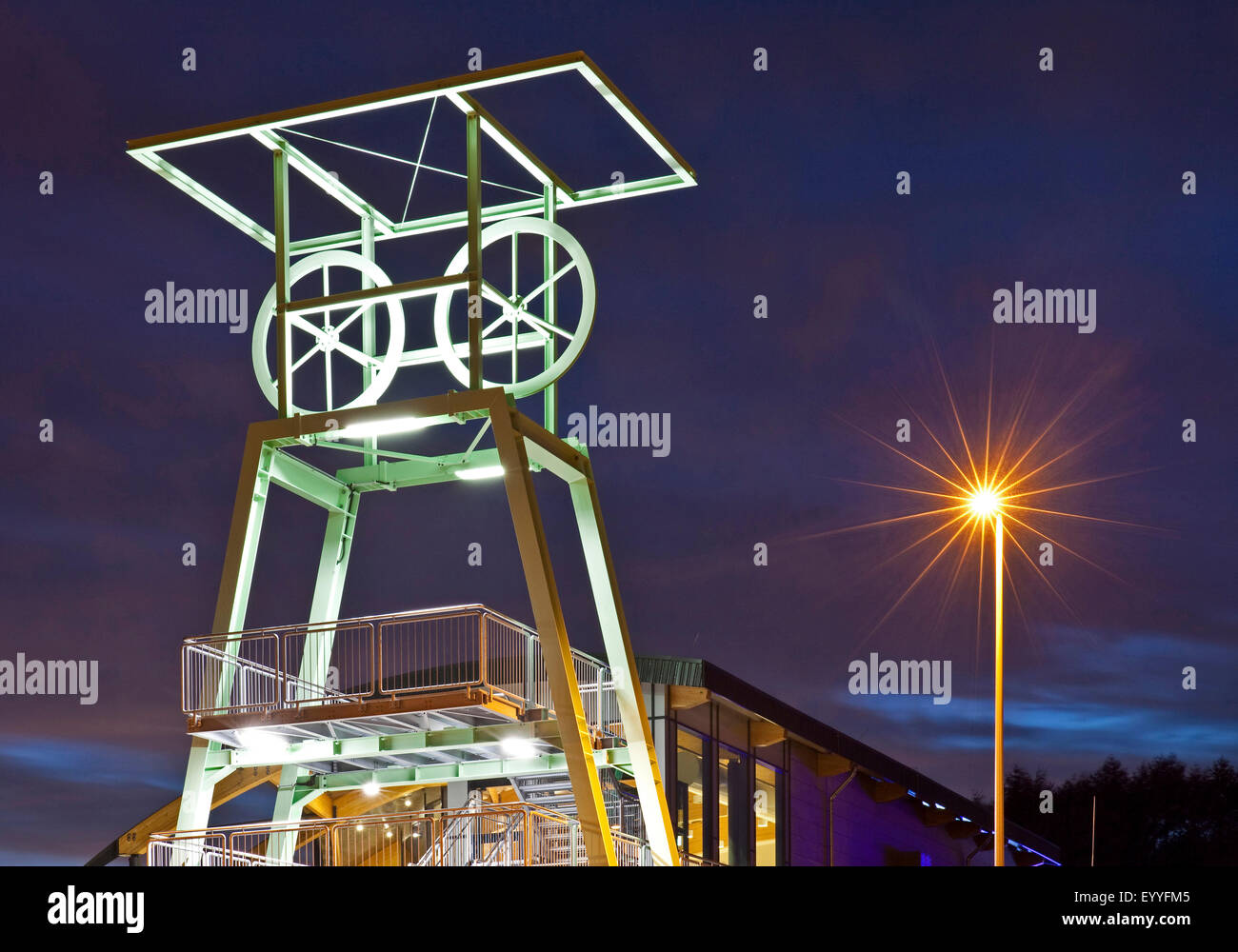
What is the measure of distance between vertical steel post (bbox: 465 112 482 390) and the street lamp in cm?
1026

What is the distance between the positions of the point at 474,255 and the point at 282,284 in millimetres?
3808

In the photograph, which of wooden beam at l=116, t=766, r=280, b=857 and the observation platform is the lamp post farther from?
wooden beam at l=116, t=766, r=280, b=857

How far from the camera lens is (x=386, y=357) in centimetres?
2852

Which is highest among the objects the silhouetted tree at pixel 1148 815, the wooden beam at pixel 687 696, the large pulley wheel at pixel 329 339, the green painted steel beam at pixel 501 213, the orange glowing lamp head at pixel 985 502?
the green painted steel beam at pixel 501 213

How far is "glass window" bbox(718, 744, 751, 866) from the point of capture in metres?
38.9

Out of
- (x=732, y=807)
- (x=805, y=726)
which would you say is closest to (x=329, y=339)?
(x=732, y=807)

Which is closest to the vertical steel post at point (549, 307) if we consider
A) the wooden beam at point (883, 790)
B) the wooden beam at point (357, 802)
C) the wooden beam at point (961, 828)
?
the wooden beam at point (357, 802)

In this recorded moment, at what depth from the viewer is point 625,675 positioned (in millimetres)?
28406

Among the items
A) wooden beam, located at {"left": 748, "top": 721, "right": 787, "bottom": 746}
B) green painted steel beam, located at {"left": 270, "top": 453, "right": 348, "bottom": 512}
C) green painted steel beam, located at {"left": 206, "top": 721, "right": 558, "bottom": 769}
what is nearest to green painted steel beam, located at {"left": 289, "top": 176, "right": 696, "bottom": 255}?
green painted steel beam, located at {"left": 270, "top": 453, "right": 348, "bottom": 512}

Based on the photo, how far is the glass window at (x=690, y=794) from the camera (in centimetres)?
3669

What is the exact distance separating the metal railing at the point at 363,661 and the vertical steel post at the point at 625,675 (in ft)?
3.24

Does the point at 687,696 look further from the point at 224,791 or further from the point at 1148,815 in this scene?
the point at 1148,815

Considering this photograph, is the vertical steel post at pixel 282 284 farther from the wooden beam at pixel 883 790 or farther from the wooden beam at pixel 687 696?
the wooden beam at pixel 883 790
